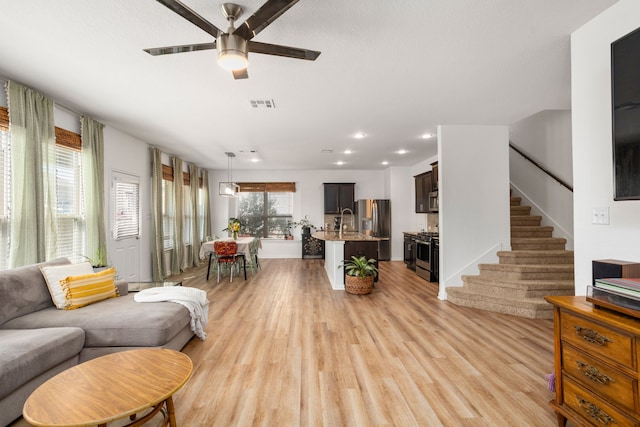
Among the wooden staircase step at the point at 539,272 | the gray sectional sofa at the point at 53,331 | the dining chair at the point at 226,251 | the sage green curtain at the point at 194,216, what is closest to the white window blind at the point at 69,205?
the gray sectional sofa at the point at 53,331

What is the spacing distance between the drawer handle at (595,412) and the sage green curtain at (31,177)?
483 centimetres

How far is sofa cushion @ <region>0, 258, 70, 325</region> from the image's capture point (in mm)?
2522

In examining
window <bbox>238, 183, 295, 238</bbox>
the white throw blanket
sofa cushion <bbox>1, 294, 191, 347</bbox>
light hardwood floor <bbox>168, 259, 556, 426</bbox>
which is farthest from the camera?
window <bbox>238, 183, 295, 238</bbox>

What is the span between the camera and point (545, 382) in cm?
239

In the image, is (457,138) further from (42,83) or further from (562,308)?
(42,83)

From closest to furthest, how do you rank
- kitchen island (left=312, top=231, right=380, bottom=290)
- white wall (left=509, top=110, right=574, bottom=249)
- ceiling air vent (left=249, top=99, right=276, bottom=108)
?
ceiling air vent (left=249, top=99, right=276, bottom=108) < white wall (left=509, top=110, right=574, bottom=249) < kitchen island (left=312, top=231, right=380, bottom=290)

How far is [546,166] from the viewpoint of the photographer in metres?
5.62

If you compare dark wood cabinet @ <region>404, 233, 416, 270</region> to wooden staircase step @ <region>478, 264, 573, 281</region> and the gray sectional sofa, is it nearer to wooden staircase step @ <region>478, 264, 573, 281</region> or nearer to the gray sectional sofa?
wooden staircase step @ <region>478, 264, 573, 281</region>

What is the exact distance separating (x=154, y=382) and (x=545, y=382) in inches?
111

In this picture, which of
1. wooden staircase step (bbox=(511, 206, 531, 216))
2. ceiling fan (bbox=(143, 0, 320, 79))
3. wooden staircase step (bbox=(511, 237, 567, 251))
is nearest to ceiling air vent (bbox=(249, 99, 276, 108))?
ceiling fan (bbox=(143, 0, 320, 79))

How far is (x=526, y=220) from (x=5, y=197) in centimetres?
748

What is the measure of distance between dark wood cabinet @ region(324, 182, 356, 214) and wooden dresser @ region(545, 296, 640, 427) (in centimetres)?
732

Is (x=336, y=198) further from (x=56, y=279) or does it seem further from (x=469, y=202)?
(x=56, y=279)

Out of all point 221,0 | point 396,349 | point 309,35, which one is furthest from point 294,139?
point 396,349
